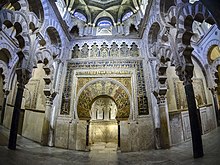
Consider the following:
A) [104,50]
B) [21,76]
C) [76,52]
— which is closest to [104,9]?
[104,50]

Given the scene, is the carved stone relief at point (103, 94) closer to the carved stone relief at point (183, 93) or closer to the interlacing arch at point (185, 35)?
the carved stone relief at point (183, 93)

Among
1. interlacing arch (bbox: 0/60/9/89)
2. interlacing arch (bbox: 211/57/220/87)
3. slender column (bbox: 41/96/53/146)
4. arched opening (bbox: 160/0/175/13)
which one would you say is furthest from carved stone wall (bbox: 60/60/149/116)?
interlacing arch (bbox: 211/57/220/87)

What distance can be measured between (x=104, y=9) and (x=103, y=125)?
915 centimetres

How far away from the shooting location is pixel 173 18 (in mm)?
5891

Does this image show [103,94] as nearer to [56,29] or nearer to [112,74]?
[112,74]

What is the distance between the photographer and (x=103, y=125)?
12930mm

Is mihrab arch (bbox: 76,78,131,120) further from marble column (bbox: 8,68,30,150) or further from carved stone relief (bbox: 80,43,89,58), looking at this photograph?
marble column (bbox: 8,68,30,150)

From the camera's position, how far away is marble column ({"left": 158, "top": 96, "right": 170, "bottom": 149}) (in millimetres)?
7395

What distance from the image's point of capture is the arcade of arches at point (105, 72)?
704 centimetres

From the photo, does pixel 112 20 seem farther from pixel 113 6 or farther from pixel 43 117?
pixel 43 117

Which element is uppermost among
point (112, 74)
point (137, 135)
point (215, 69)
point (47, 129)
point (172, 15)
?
point (172, 15)

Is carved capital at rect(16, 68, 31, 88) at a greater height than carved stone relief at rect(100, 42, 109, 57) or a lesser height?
lesser

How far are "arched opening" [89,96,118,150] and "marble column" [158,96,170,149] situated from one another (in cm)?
517

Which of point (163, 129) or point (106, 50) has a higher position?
point (106, 50)
